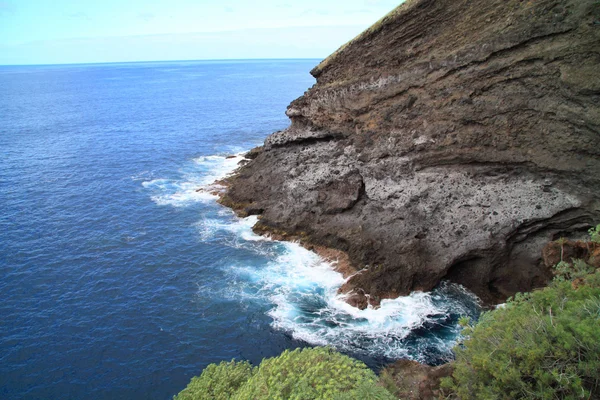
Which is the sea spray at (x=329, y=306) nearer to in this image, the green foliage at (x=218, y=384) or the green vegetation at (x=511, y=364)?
the green vegetation at (x=511, y=364)

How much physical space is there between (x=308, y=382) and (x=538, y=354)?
355 inches

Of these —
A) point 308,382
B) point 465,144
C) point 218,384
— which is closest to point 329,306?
point 218,384

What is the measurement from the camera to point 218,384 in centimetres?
2275

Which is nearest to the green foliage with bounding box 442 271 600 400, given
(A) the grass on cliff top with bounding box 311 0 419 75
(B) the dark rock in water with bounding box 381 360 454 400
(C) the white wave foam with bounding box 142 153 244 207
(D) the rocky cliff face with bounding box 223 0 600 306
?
(B) the dark rock in water with bounding box 381 360 454 400

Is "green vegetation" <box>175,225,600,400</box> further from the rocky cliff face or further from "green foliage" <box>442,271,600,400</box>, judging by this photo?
the rocky cliff face

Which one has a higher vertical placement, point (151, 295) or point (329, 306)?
point (151, 295)

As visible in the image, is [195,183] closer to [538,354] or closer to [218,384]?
[218,384]

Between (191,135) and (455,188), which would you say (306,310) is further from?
(191,135)

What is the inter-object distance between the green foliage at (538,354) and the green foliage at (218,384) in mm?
10785

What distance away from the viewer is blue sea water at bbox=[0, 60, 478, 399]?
91.9ft

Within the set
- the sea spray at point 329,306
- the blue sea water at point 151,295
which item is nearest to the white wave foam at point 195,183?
the blue sea water at point 151,295

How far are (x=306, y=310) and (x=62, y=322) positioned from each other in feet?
60.2

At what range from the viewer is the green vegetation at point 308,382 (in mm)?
17188

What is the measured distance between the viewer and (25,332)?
30812 mm
